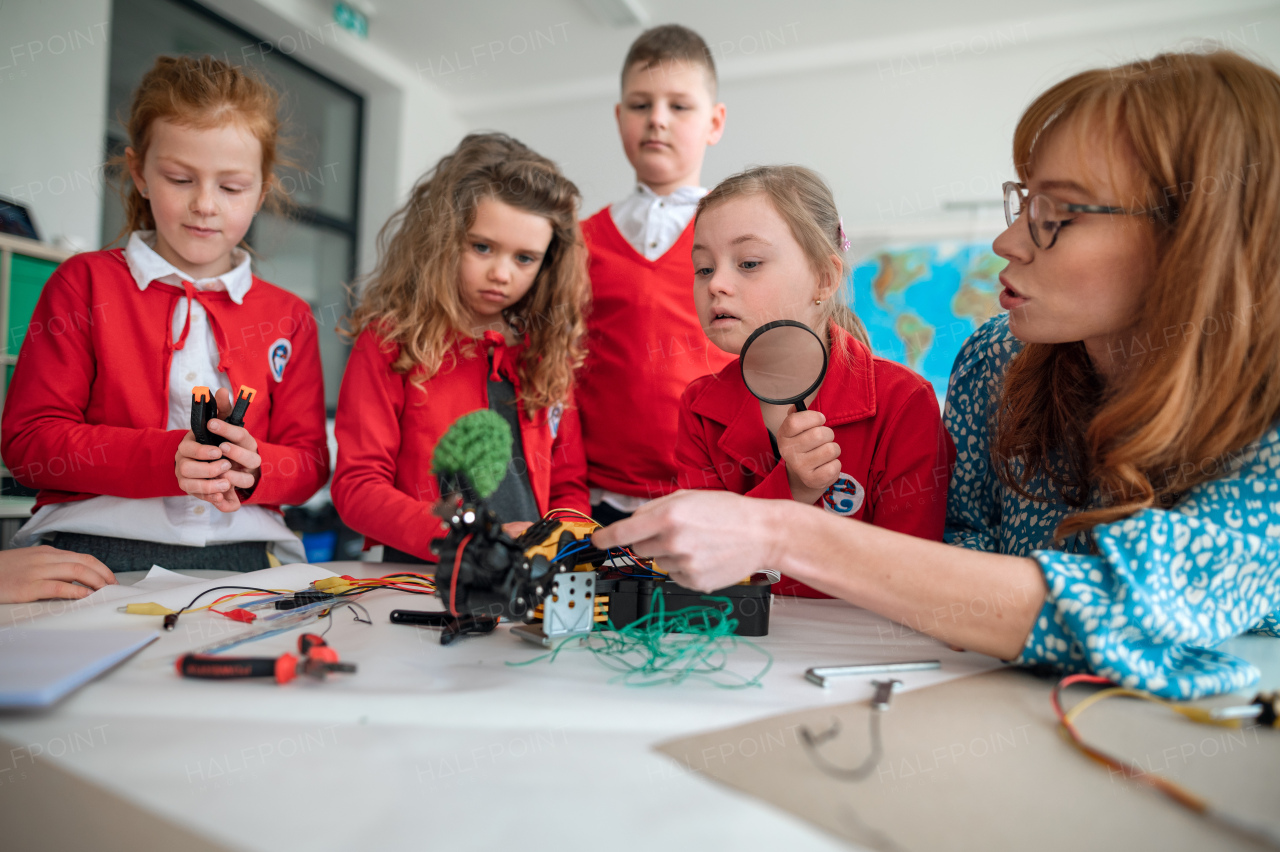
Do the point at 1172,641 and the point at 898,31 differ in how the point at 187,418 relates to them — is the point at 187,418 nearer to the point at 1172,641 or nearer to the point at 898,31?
the point at 1172,641

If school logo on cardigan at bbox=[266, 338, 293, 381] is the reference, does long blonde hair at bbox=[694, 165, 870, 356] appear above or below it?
above

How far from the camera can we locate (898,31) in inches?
259

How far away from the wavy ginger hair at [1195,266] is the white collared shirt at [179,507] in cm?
197

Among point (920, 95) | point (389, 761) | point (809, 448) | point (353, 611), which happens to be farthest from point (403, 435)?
point (920, 95)

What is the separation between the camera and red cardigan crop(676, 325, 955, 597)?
1.75 meters

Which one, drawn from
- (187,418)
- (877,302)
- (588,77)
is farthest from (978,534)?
(588,77)

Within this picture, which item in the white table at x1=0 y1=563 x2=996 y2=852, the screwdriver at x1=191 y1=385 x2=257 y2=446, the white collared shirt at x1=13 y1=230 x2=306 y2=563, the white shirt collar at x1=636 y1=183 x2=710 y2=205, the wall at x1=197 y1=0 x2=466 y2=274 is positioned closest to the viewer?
the white table at x1=0 y1=563 x2=996 y2=852

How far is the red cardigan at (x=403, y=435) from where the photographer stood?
1967 mm

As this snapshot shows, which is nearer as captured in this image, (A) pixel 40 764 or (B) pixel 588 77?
(A) pixel 40 764

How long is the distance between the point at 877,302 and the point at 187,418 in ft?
19.1

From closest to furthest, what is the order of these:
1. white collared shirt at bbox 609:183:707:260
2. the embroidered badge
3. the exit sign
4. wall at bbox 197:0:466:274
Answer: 1. the embroidered badge
2. white collared shirt at bbox 609:183:707:260
3. the exit sign
4. wall at bbox 197:0:466:274

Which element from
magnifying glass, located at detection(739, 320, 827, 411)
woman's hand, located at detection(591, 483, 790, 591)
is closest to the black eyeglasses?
magnifying glass, located at detection(739, 320, 827, 411)

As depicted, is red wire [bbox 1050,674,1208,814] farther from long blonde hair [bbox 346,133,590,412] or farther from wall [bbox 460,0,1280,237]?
wall [bbox 460,0,1280,237]

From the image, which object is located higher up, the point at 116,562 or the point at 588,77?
the point at 588,77
